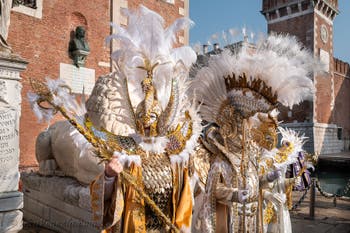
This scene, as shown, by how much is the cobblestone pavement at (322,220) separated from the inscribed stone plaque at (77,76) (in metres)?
4.26

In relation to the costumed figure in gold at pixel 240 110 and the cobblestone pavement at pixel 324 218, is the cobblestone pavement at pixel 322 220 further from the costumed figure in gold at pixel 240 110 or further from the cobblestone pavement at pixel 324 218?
the costumed figure in gold at pixel 240 110

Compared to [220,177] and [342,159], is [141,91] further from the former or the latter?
[342,159]

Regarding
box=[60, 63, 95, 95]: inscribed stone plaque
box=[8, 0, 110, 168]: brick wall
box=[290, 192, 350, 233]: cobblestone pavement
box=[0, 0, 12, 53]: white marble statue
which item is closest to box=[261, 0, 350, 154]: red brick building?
box=[290, 192, 350, 233]: cobblestone pavement

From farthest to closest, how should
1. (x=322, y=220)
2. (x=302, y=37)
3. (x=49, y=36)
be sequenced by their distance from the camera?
(x=302, y=37) → (x=49, y=36) → (x=322, y=220)

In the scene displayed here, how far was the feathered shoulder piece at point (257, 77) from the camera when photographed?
3123mm

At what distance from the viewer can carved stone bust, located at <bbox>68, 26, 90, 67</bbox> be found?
28.7 ft

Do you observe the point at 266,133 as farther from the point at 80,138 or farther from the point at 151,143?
the point at 80,138

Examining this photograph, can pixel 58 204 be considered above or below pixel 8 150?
below

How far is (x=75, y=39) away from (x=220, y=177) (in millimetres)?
7019

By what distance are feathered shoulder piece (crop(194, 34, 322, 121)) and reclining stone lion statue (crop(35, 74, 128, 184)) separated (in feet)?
3.18

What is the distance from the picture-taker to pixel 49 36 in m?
8.44

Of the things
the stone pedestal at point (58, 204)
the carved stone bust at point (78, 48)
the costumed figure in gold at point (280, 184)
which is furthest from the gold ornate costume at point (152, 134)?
the carved stone bust at point (78, 48)

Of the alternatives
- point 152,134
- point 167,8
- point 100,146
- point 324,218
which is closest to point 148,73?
point 152,134

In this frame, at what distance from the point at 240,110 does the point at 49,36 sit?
22.5 feet
